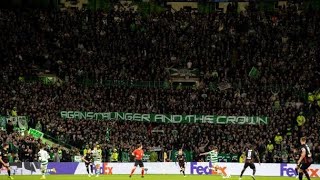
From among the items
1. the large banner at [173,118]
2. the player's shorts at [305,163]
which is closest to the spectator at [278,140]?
the large banner at [173,118]

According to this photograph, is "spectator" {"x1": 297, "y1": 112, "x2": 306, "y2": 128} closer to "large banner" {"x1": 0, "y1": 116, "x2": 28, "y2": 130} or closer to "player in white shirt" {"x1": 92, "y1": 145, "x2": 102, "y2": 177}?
"player in white shirt" {"x1": 92, "y1": 145, "x2": 102, "y2": 177}

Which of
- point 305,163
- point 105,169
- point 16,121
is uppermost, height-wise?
point 305,163

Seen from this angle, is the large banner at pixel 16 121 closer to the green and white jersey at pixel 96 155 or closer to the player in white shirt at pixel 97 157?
the player in white shirt at pixel 97 157

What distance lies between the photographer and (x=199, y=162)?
4888 centimetres

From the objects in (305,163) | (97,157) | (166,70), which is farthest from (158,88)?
(305,163)

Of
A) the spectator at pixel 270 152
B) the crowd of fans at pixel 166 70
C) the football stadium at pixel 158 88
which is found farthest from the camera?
the crowd of fans at pixel 166 70

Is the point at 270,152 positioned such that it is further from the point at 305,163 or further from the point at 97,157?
the point at 305,163

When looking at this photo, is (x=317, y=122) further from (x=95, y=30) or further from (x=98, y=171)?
(x=95, y=30)

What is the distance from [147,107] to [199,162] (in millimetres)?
8681

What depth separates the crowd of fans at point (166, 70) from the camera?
168 ft

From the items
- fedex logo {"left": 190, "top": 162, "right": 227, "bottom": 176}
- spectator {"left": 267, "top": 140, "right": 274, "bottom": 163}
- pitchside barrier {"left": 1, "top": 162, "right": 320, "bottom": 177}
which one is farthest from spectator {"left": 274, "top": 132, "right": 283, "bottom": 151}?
fedex logo {"left": 190, "top": 162, "right": 227, "bottom": 176}

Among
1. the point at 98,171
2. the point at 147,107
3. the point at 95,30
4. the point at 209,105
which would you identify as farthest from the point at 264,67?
the point at 98,171

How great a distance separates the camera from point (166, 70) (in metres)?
60.4

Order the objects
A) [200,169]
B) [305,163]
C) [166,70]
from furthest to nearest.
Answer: [166,70] → [200,169] → [305,163]
